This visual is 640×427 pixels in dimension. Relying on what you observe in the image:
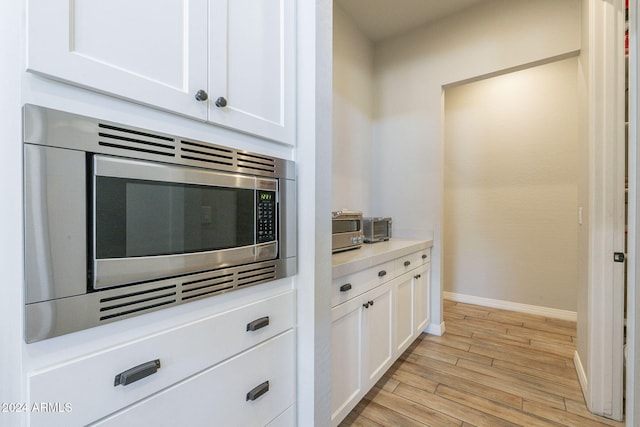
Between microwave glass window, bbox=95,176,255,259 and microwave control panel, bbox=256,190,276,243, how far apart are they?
0.03 meters

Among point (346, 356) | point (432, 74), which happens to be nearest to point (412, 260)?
point (346, 356)

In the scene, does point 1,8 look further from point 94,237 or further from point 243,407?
point 243,407

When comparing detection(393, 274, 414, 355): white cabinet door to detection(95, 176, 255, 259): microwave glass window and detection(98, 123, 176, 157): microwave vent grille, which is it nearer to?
detection(95, 176, 255, 259): microwave glass window

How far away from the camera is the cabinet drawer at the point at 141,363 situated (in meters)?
0.53

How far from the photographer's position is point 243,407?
0.87 m

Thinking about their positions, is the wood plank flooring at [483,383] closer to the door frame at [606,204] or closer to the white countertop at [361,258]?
the door frame at [606,204]

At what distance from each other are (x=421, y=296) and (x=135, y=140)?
2308 mm

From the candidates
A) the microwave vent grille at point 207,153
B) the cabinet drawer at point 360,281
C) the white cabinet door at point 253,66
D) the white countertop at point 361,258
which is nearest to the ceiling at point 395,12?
the white cabinet door at point 253,66

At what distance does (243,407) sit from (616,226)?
2.02m

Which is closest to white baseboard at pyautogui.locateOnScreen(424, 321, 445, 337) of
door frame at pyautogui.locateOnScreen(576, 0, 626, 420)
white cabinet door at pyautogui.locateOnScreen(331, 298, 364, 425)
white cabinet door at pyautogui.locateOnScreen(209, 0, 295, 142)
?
door frame at pyautogui.locateOnScreen(576, 0, 626, 420)

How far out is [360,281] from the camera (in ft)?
4.96

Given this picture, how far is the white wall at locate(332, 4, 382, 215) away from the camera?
7.88ft

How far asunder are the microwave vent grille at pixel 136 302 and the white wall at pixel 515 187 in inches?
139

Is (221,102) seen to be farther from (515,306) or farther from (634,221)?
(515,306)
